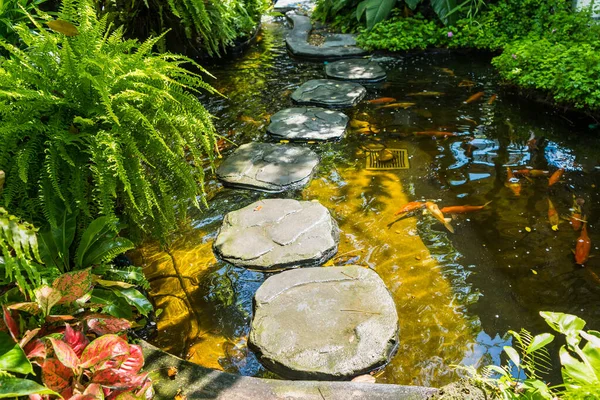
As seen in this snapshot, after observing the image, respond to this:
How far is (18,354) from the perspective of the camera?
1.80 meters

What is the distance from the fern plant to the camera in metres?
2.52

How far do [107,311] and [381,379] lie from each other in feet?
5.16

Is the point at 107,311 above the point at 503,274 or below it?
above

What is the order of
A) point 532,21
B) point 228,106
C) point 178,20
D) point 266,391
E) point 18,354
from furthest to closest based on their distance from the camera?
point 532,21 < point 178,20 < point 228,106 < point 266,391 < point 18,354

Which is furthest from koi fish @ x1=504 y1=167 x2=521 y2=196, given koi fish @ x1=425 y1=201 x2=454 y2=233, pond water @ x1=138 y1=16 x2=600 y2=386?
koi fish @ x1=425 y1=201 x2=454 y2=233

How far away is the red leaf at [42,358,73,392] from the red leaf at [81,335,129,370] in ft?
0.25

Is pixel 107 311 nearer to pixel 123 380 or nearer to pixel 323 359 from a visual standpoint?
pixel 123 380

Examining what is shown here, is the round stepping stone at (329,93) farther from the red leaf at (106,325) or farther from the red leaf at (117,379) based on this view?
the red leaf at (117,379)

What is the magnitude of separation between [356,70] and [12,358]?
21.9 ft

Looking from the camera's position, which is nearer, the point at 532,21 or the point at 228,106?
the point at 228,106

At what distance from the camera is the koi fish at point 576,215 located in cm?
394

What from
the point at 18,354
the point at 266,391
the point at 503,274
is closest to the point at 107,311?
the point at 18,354

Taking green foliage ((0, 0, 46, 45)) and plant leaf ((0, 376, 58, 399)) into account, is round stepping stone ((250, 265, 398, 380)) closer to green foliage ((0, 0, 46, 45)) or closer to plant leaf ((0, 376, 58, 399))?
plant leaf ((0, 376, 58, 399))

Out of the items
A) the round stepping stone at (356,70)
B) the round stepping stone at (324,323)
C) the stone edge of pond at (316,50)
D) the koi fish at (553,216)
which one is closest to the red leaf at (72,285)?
the round stepping stone at (324,323)
